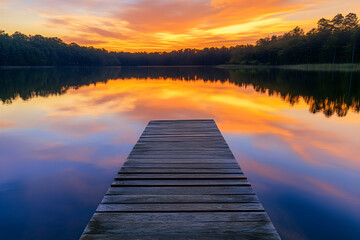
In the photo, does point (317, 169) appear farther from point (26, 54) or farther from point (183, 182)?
point (26, 54)

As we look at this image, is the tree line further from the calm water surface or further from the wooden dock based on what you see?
the wooden dock

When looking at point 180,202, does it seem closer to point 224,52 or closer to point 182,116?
point 182,116

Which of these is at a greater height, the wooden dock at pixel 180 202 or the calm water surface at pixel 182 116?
the wooden dock at pixel 180 202

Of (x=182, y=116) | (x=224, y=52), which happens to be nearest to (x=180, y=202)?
(x=182, y=116)

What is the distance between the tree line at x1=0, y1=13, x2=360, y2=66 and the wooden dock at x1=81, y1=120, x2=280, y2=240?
69.2m

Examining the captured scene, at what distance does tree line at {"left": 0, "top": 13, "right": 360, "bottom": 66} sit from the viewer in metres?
66.1

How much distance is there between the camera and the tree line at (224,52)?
6606 cm

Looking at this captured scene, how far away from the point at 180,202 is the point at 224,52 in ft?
521

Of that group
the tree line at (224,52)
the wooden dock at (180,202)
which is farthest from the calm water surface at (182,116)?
the tree line at (224,52)

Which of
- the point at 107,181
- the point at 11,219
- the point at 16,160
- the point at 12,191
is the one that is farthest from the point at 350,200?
the point at 16,160

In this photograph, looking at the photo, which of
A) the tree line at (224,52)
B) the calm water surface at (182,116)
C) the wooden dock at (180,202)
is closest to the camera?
the wooden dock at (180,202)

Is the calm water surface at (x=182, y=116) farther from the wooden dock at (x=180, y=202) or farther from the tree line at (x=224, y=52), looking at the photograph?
the tree line at (x=224, y=52)

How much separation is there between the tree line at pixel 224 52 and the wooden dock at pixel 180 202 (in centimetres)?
6920

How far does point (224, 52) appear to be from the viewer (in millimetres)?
152875
